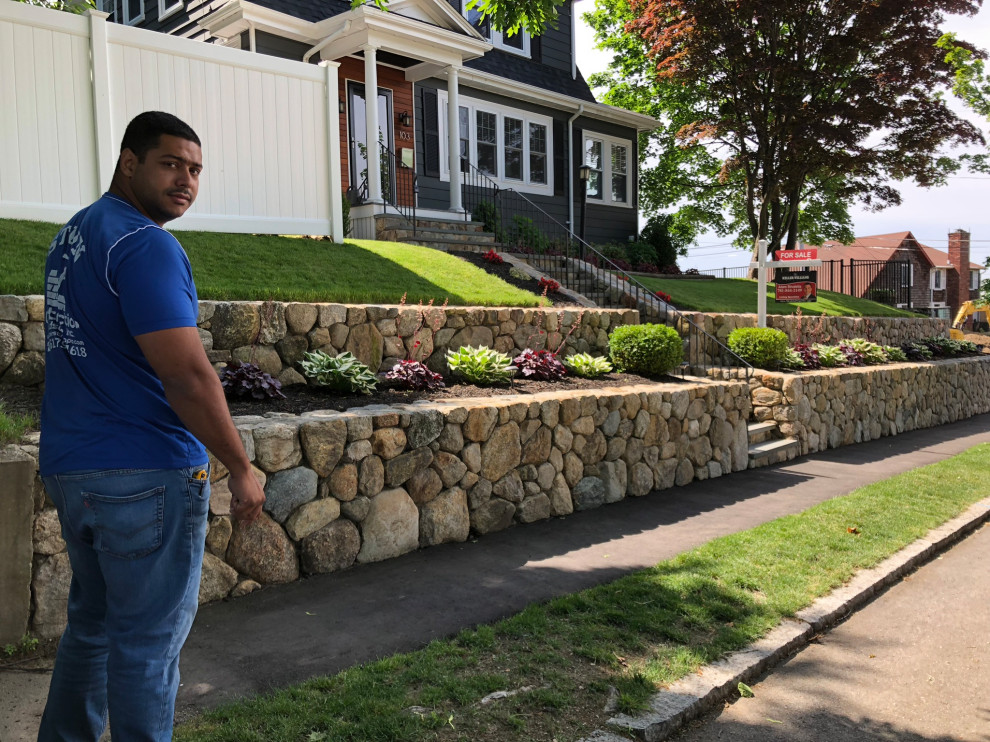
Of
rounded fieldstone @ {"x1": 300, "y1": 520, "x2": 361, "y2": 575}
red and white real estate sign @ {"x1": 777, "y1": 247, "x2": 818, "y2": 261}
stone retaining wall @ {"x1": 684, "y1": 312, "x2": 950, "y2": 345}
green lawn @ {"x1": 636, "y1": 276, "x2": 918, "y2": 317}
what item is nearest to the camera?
rounded fieldstone @ {"x1": 300, "y1": 520, "x2": 361, "y2": 575}

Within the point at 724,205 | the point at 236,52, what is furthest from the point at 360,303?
the point at 724,205

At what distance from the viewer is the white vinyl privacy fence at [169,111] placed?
23.2ft

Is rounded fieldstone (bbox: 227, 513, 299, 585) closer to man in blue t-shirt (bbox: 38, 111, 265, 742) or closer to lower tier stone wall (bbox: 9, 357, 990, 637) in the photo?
lower tier stone wall (bbox: 9, 357, 990, 637)

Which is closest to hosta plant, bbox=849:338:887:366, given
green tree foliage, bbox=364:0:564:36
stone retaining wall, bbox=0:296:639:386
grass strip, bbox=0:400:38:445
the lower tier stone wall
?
the lower tier stone wall

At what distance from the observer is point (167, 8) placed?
15.1m

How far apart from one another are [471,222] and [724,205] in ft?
52.4

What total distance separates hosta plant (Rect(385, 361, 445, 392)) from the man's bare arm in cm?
441

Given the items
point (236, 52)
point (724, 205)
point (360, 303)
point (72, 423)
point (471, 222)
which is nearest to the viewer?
point (72, 423)

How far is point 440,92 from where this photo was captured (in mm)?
15664

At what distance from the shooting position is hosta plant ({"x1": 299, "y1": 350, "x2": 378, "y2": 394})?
5930mm

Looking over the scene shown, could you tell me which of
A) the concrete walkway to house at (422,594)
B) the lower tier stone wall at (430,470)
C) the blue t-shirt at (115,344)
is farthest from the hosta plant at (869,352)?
the blue t-shirt at (115,344)

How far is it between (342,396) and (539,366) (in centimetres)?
243

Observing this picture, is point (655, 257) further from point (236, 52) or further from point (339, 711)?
point (339, 711)

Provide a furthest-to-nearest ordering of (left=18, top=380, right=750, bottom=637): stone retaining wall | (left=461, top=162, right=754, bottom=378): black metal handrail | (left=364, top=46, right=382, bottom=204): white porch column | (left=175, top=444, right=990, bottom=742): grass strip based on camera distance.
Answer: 1. (left=364, top=46, right=382, bottom=204): white porch column
2. (left=461, top=162, right=754, bottom=378): black metal handrail
3. (left=18, top=380, right=750, bottom=637): stone retaining wall
4. (left=175, top=444, right=990, bottom=742): grass strip
